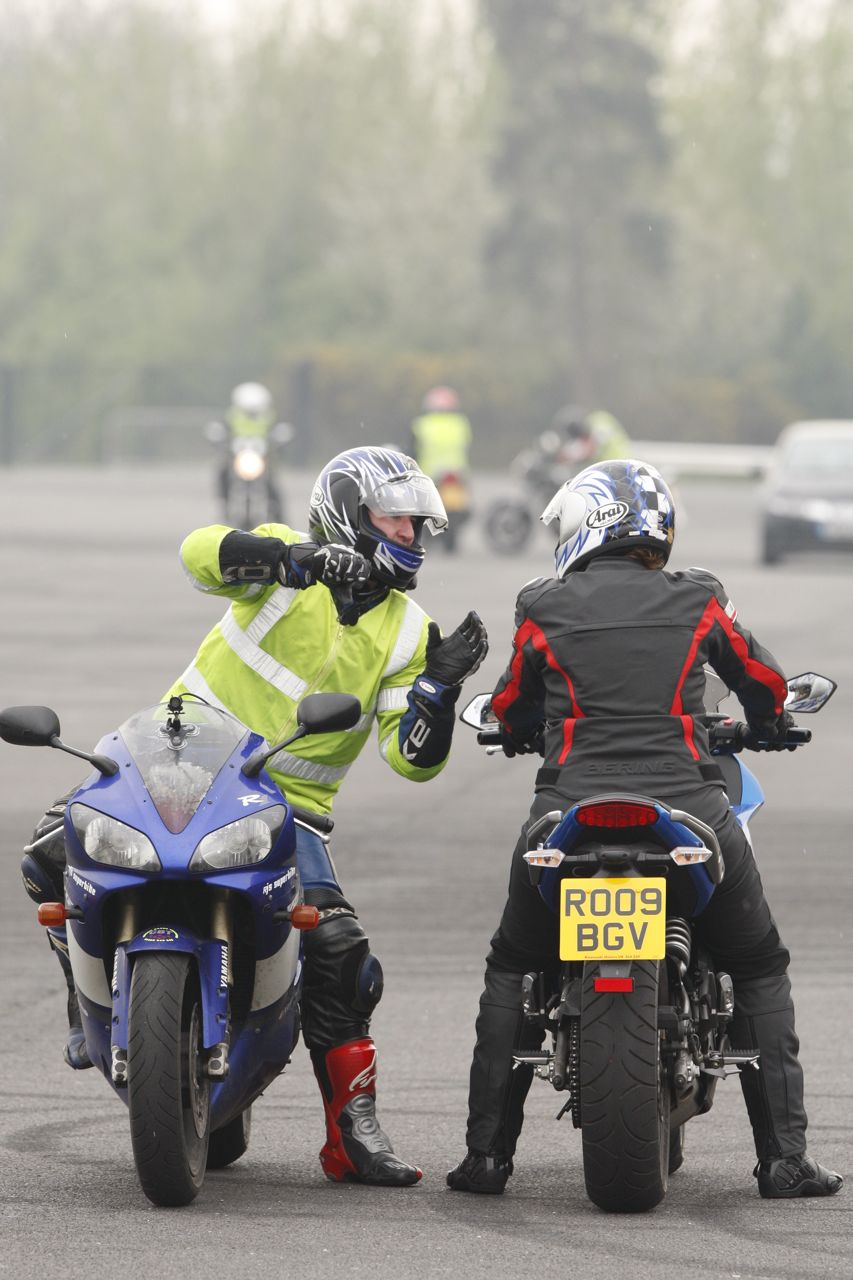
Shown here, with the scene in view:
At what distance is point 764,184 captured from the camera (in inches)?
2756

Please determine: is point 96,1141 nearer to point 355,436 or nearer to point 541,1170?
point 541,1170

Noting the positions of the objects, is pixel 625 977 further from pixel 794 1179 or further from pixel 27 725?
pixel 27 725

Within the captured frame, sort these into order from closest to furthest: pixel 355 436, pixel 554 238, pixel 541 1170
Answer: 1. pixel 541 1170
2. pixel 355 436
3. pixel 554 238

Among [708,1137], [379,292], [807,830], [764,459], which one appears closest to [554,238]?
[379,292]

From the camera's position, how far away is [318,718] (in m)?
5.58

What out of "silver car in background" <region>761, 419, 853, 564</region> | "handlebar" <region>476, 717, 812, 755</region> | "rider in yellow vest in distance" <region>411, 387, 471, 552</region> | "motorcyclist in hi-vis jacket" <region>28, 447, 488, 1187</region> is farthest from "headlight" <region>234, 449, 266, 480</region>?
"handlebar" <region>476, 717, 812, 755</region>

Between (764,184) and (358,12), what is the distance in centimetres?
1220

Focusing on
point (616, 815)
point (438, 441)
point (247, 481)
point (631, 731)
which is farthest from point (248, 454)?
point (616, 815)

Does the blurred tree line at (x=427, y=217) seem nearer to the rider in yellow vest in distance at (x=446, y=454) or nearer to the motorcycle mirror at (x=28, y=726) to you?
the rider in yellow vest in distance at (x=446, y=454)

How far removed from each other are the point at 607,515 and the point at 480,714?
2.15ft

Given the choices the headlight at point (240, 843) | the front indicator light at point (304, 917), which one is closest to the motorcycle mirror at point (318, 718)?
the headlight at point (240, 843)

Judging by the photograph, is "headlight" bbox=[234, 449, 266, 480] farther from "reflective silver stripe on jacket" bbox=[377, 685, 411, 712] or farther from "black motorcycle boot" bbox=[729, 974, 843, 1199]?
"black motorcycle boot" bbox=[729, 974, 843, 1199]

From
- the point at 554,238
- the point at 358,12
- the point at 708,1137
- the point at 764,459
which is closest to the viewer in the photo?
the point at 708,1137

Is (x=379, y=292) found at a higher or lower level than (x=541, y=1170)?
higher
